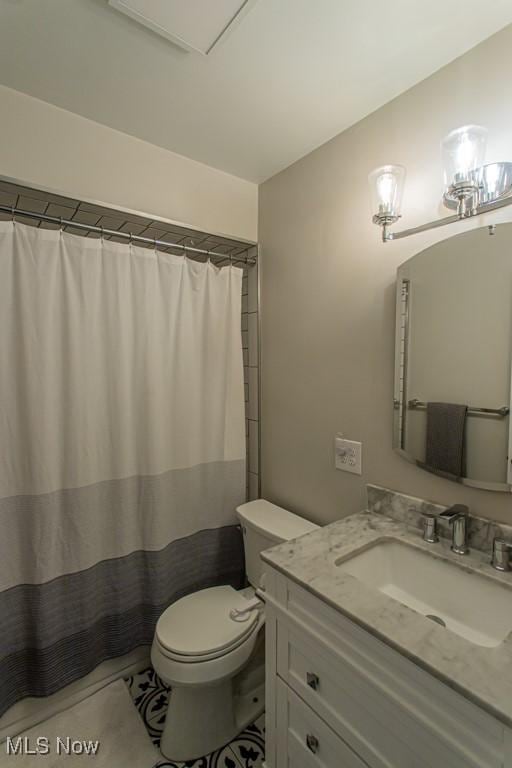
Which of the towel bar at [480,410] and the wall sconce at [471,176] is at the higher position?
the wall sconce at [471,176]

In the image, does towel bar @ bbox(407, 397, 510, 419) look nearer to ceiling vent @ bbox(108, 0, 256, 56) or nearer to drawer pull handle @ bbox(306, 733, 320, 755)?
drawer pull handle @ bbox(306, 733, 320, 755)

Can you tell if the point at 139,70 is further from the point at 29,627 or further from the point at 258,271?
the point at 29,627

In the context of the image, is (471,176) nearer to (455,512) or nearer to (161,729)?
(455,512)

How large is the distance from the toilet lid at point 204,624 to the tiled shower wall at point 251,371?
1.89 ft

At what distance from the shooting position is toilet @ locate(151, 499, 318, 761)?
4.11 feet

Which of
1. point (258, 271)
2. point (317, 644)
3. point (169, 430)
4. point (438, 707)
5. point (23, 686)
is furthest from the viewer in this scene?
point (258, 271)

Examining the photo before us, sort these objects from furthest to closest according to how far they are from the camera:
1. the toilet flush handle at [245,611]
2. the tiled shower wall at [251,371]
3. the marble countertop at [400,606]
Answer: the tiled shower wall at [251,371] < the toilet flush handle at [245,611] < the marble countertop at [400,606]

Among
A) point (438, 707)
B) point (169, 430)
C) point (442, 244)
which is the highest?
point (442, 244)

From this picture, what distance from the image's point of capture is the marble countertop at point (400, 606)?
0.63 meters

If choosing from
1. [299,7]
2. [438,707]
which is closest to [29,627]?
[438,707]

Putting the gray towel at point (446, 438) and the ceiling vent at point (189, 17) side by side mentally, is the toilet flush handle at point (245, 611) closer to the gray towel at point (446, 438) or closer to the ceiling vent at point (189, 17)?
the gray towel at point (446, 438)

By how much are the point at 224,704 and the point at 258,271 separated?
190 cm

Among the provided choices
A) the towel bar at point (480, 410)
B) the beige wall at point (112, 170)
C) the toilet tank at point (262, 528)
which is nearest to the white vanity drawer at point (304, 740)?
the toilet tank at point (262, 528)

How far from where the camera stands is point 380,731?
77 centimetres
